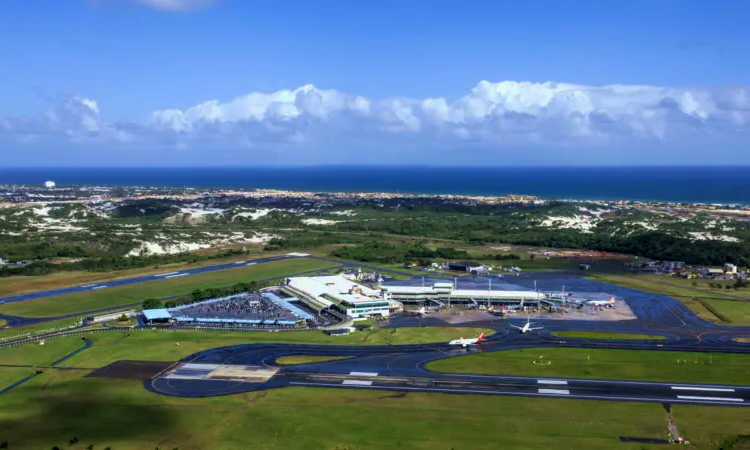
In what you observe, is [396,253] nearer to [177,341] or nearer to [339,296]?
[339,296]

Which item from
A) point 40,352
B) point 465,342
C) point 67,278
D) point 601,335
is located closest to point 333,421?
point 465,342

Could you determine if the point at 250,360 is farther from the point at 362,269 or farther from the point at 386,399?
the point at 362,269

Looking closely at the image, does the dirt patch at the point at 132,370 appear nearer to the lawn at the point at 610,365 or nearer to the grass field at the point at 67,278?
the lawn at the point at 610,365

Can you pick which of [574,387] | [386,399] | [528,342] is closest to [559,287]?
[528,342]

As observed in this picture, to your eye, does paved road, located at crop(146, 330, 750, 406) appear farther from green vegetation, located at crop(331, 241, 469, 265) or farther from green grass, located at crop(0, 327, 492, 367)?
green vegetation, located at crop(331, 241, 469, 265)

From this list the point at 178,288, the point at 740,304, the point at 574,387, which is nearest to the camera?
the point at 574,387

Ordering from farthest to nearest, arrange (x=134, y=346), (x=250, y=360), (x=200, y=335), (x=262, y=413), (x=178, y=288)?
(x=178, y=288) → (x=200, y=335) → (x=134, y=346) → (x=250, y=360) → (x=262, y=413)

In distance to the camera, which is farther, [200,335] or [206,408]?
[200,335]
